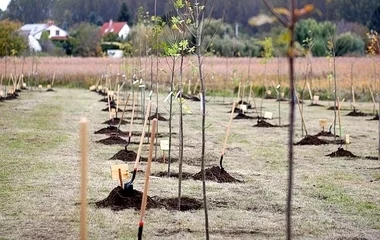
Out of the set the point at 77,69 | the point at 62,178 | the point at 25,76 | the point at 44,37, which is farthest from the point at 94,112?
the point at 44,37

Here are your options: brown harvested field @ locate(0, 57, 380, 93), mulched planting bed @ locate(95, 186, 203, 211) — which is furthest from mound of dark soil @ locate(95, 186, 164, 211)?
brown harvested field @ locate(0, 57, 380, 93)

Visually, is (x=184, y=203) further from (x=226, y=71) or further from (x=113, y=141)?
(x=226, y=71)

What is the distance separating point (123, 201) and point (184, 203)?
2.12 feet

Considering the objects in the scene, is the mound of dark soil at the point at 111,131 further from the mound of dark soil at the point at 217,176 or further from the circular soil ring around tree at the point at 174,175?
the mound of dark soil at the point at 217,176

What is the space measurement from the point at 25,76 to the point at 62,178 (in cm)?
2718

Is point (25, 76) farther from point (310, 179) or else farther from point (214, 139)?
point (310, 179)

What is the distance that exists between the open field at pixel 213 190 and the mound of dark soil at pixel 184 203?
15 centimetres

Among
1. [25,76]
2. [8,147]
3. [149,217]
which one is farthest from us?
[25,76]

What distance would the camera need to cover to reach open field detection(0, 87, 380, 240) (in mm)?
6457

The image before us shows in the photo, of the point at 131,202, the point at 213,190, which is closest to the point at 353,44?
the point at 213,190

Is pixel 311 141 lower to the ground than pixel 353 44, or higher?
lower

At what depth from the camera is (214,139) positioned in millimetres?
14383

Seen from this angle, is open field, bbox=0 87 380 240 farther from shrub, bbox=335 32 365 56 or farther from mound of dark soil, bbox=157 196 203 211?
shrub, bbox=335 32 365 56

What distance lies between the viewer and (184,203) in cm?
749
